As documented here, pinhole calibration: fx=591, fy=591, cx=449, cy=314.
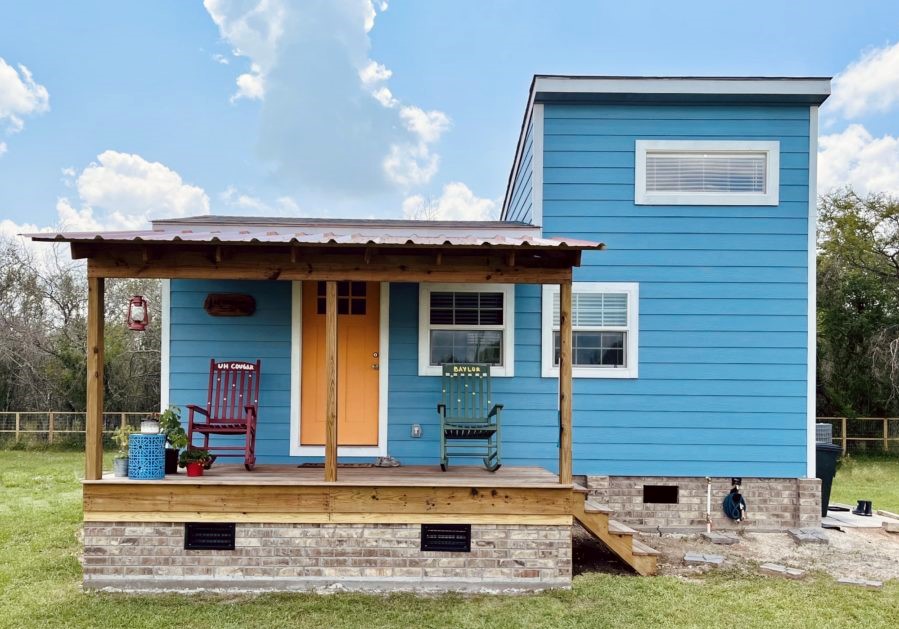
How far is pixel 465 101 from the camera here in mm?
14930

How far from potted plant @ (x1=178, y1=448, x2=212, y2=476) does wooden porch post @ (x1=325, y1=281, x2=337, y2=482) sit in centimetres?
96

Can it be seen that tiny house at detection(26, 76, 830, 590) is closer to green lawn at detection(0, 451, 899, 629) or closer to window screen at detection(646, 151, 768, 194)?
window screen at detection(646, 151, 768, 194)

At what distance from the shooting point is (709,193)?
5383 millimetres

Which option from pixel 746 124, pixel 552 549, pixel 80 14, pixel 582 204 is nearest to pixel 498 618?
pixel 552 549

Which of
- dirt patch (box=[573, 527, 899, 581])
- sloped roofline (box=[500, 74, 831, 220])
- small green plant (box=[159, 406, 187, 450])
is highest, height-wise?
sloped roofline (box=[500, 74, 831, 220])

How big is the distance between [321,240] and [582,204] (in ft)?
8.80

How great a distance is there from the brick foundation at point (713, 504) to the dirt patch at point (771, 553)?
0.39 feet

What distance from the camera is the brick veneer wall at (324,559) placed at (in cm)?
387

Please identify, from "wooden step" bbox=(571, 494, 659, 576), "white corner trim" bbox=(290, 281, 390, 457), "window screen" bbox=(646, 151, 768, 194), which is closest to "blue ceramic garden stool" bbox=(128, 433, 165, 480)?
"white corner trim" bbox=(290, 281, 390, 457)

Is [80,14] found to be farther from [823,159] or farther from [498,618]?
[823,159]

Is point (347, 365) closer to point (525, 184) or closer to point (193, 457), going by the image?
point (193, 457)

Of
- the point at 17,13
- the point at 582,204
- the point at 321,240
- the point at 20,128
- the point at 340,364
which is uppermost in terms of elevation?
the point at 17,13

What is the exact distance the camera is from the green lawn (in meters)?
3.40

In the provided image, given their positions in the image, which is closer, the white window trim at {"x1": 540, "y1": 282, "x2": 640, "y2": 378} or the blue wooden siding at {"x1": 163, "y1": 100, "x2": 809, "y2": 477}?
the blue wooden siding at {"x1": 163, "y1": 100, "x2": 809, "y2": 477}
